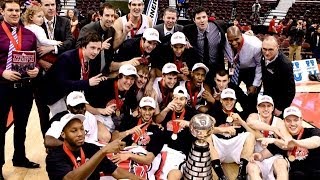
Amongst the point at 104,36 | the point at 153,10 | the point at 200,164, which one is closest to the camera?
the point at 200,164

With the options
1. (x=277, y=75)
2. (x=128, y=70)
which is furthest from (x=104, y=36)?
(x=277, y=75)

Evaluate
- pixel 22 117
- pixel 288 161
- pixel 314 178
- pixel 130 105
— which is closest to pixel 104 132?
→ pixel 130 105

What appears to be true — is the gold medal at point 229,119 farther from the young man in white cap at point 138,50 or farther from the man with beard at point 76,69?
the man with beard at point 76,69

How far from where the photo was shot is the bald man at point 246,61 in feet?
14.1

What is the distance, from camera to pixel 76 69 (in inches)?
145

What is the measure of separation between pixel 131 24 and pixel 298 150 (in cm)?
206

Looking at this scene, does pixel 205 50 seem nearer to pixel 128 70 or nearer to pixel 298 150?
pixel 128 70

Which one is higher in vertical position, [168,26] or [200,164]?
[168,26]

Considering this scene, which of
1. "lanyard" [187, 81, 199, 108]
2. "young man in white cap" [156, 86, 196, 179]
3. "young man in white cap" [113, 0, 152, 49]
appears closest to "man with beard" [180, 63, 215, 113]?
"lanyard" [187, 81, 199, 108]

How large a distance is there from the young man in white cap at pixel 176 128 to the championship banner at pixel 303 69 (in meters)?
5.52

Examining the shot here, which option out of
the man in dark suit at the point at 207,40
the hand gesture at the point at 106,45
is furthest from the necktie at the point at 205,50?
the hand gesture at the point at 106,45

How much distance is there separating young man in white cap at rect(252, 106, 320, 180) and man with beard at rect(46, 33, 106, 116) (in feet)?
5.37

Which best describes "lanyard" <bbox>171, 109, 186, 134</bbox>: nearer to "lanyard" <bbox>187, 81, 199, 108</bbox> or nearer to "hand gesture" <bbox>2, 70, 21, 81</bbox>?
"lanyard" <bbox>187, 81, 199, 108</bbox>

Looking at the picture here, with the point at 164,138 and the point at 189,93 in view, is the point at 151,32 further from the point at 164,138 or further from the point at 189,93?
the point at 164,138
